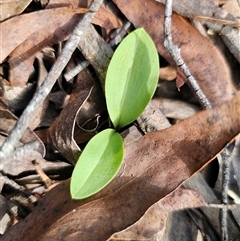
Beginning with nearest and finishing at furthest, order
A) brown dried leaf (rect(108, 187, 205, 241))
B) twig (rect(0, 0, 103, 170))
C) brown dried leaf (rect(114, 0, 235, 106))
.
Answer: twig (rect(0, 0, 103, 170))
brown dried leaf (rect(108, 187, 205, 241))
brown dried leaf (rect(114, 0, 235, 106))

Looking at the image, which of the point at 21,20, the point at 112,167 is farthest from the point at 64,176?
the point at 21,20

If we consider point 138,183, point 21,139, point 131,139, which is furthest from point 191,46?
point 21,139

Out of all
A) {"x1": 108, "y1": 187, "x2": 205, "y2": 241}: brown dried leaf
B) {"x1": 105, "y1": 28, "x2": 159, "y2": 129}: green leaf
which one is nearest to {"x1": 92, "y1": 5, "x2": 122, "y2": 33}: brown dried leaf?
{"x1": 105, "y1": 28, "x2": 159, "y2": 129}: green leaf

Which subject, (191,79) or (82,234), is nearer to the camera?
(82,234)

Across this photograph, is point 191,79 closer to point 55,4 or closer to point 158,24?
point 158,24

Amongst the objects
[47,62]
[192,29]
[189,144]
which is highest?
[47,62]

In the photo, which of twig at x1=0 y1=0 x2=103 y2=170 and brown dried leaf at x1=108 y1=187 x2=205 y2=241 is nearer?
twig at x1=0 y1=0 x2=103 y2=170

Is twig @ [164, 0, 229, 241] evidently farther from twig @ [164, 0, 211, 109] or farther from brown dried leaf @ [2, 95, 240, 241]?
brown dried leaf @ [2, 95, 240, 241]
